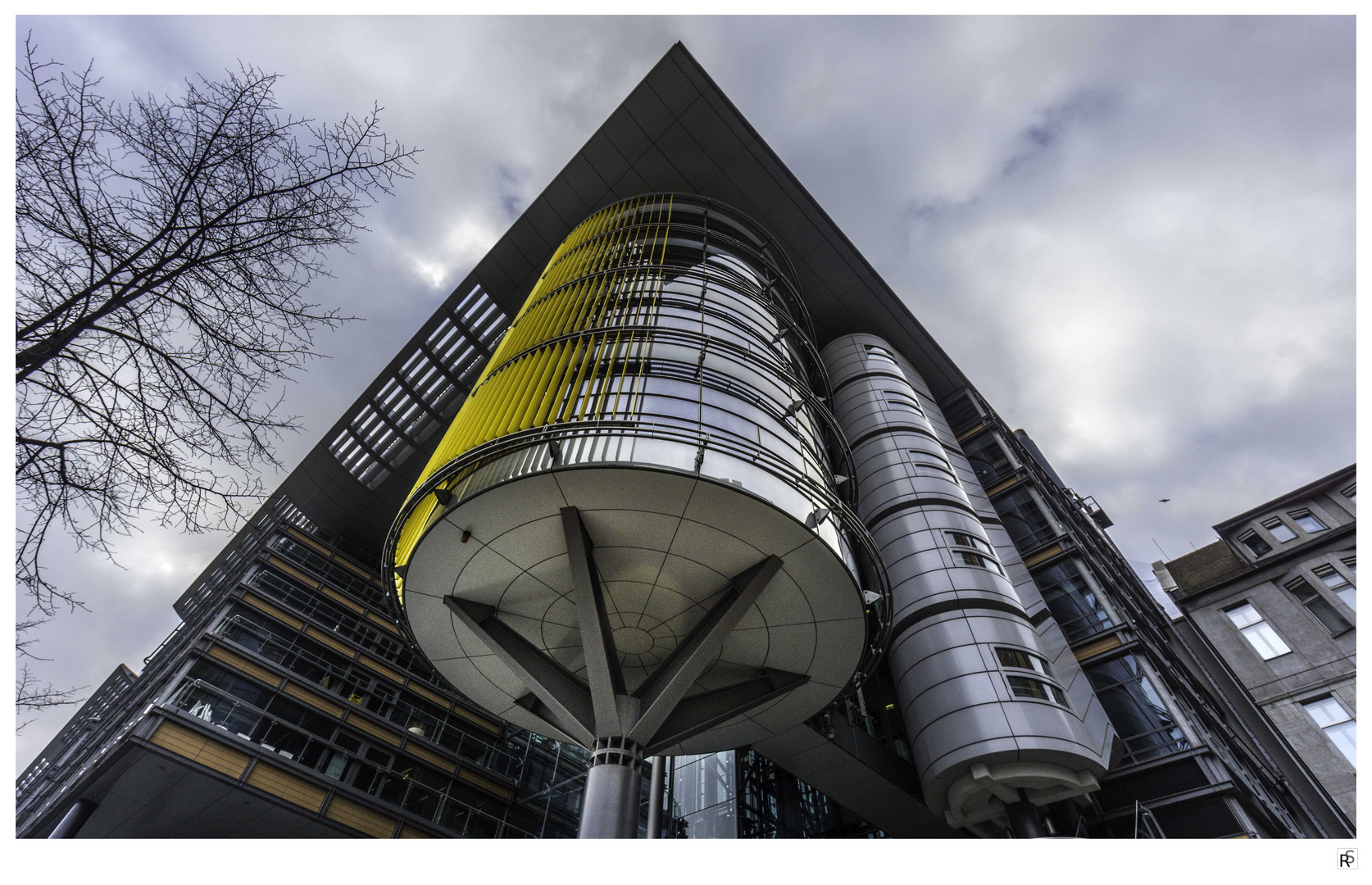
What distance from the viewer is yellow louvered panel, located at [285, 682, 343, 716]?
24.5 metres

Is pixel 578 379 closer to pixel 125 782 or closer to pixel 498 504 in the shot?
pixel 498 504

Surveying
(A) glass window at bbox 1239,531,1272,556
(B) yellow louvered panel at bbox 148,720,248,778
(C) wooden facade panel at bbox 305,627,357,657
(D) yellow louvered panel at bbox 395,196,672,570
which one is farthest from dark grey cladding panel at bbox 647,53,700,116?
(A) glass window at bbox 1239,531,1272,556

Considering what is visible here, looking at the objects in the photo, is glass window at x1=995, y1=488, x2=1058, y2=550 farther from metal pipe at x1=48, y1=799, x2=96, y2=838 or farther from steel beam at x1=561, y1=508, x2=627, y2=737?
metal pipe at x1=48, y1=799, x2=96, y2=838

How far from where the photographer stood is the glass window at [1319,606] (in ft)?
97.1

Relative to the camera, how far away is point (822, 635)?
13922 mm

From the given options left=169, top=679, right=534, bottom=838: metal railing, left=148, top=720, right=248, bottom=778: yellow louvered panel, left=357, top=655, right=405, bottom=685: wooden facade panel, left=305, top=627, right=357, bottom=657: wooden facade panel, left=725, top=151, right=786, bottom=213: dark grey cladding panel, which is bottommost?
left=148, top=720, right=248, bottom=778: yellow louvered panel

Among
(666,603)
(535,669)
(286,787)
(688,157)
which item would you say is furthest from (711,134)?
(286,787)

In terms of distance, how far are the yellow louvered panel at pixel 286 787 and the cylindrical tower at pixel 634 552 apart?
10106 millimetres

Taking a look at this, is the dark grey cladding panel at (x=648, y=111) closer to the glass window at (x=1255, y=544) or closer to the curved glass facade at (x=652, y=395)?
the curved glass facade at (x=652, y=395)

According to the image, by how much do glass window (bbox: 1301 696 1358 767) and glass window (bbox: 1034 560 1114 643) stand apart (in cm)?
1226

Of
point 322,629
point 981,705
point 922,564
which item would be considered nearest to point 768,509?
point 981,705

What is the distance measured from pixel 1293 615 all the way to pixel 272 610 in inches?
1847

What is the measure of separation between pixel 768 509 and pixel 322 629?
24836mm

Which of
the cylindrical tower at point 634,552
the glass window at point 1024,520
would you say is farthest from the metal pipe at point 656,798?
the glass window at point 1024,520
